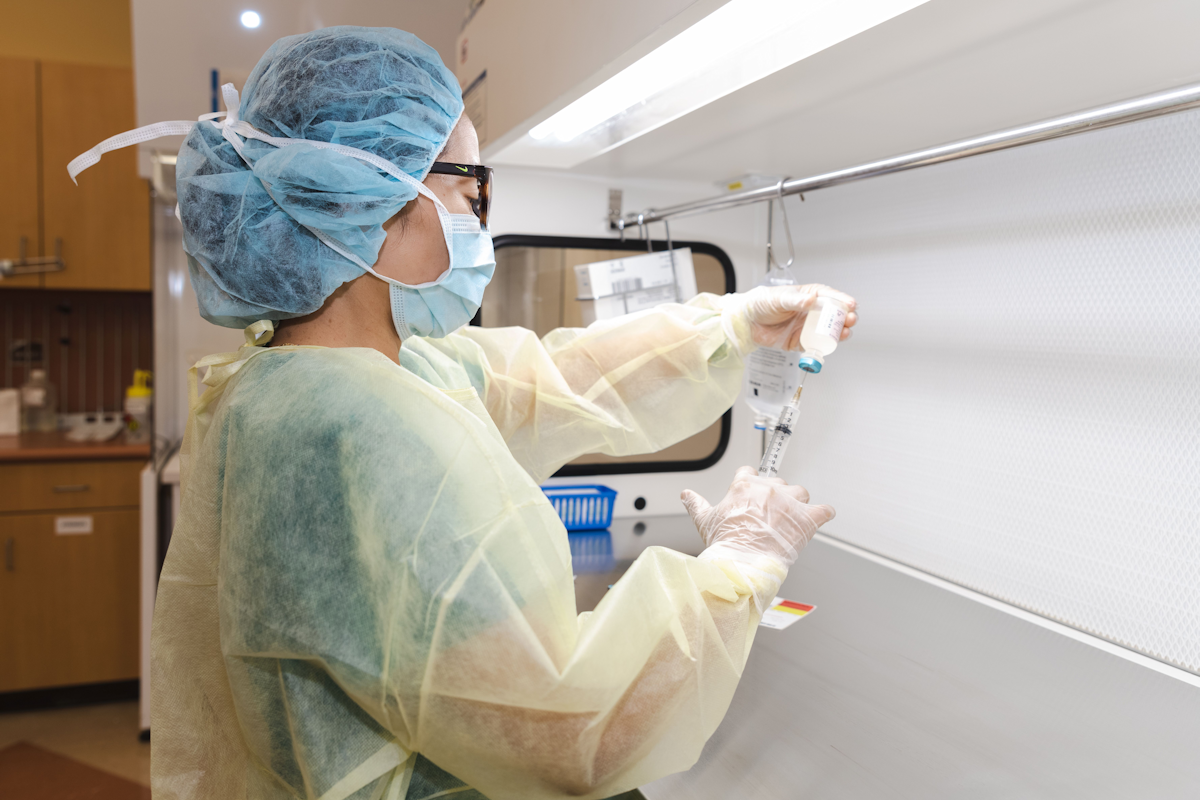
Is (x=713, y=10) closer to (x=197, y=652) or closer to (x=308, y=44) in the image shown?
(x=308, y=44)

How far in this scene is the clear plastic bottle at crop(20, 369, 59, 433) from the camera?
297cm

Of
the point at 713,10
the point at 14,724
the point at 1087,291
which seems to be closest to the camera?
the point at 713,10

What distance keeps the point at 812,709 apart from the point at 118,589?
277cm

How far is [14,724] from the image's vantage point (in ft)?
8.86

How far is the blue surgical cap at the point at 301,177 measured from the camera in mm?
745

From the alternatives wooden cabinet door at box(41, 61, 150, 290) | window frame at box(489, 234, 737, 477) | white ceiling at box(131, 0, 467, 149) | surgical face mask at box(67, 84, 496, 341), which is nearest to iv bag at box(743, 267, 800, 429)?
window frame at box(489, 234, 737, 477)

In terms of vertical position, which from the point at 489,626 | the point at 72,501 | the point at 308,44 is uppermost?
the point at 308,44

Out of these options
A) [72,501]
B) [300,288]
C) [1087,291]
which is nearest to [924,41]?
[1087,291]

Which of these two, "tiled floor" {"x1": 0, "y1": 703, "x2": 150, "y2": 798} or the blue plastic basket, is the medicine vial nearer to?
the blue plastic basket

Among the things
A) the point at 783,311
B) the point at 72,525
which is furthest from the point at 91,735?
the point at 783,311

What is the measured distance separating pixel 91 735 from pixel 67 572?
579mm

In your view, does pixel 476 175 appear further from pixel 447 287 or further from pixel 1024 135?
pixel 1024 135

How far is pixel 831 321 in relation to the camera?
1.04 m

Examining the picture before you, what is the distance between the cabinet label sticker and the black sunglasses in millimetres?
2606
